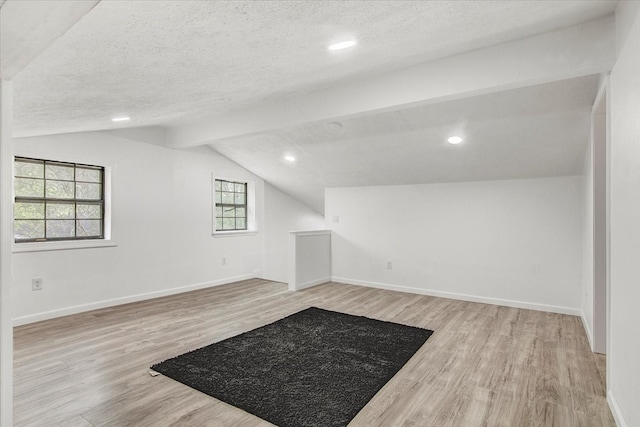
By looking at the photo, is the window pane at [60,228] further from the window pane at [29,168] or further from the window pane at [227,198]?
the window pane at [227,198]

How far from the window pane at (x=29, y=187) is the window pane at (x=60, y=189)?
0.26 ft

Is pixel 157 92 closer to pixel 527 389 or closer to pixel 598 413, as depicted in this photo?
pixel 527 389

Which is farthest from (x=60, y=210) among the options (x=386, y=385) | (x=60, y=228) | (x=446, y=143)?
(x=446, y=143)

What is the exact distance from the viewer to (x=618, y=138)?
206cm

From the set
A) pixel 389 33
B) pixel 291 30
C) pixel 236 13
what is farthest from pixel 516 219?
pixel 236 13

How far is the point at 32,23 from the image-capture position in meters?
1.06

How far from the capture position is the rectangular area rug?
2238 millimetres

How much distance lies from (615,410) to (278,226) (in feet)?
19.4

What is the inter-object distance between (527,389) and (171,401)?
249 centimetres

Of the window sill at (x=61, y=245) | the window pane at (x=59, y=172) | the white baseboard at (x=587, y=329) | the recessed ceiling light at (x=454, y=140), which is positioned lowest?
the white baseboard at (x=587, y=329)

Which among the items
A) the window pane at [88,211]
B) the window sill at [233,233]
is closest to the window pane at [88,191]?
the window pane at [88,211]

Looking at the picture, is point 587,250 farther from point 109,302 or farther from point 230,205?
point 109,302

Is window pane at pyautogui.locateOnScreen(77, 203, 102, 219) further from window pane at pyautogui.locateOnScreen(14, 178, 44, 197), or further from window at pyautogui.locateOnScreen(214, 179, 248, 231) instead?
window at pyautogui.locateOnScreen(214, 179, 248, 231)

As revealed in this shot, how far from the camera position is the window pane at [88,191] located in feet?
14.5
